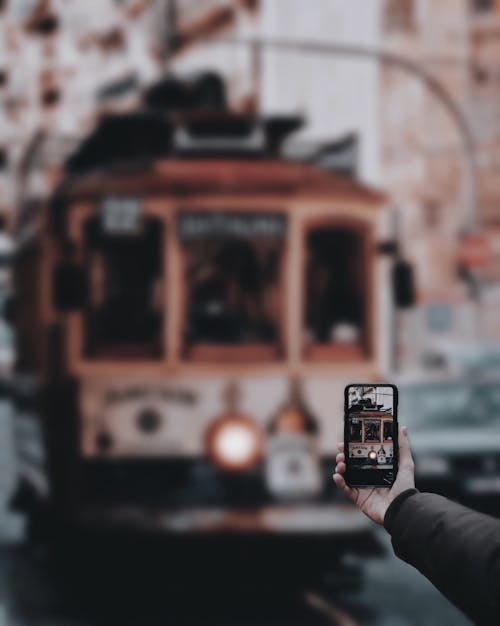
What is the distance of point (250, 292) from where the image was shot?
8359 millimetres

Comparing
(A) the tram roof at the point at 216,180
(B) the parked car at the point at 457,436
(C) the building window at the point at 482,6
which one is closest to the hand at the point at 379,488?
(A) the tram roof at the point at 216,180

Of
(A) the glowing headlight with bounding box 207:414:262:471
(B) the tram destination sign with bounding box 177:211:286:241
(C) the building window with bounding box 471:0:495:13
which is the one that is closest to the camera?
(A) the glowing headlight with bounding box 207:414:262:471

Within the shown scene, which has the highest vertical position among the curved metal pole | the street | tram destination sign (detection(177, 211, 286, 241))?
the curved metal pole

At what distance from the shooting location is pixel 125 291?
8.40m

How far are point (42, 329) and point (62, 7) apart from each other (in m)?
41.8

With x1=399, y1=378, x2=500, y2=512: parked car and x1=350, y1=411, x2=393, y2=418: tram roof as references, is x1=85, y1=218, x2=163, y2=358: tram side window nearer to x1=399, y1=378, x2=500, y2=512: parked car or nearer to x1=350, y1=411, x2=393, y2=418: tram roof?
x1=399, y1=378, x2=500, y2=512: parked car

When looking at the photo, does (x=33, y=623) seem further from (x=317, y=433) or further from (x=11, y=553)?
(x=11, y=553)

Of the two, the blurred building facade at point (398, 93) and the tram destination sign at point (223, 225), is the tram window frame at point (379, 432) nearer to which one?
the tram destination sign at point (223, 225)

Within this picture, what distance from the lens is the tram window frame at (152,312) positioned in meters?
8.35

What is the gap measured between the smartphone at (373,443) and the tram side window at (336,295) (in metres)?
6.81

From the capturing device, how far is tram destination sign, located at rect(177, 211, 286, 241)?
8266mm

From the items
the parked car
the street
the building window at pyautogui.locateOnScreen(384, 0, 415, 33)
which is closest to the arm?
the street

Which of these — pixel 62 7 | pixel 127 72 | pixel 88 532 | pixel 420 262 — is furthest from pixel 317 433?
pixel 62 7

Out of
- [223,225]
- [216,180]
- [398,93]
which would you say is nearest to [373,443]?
[223,225]
